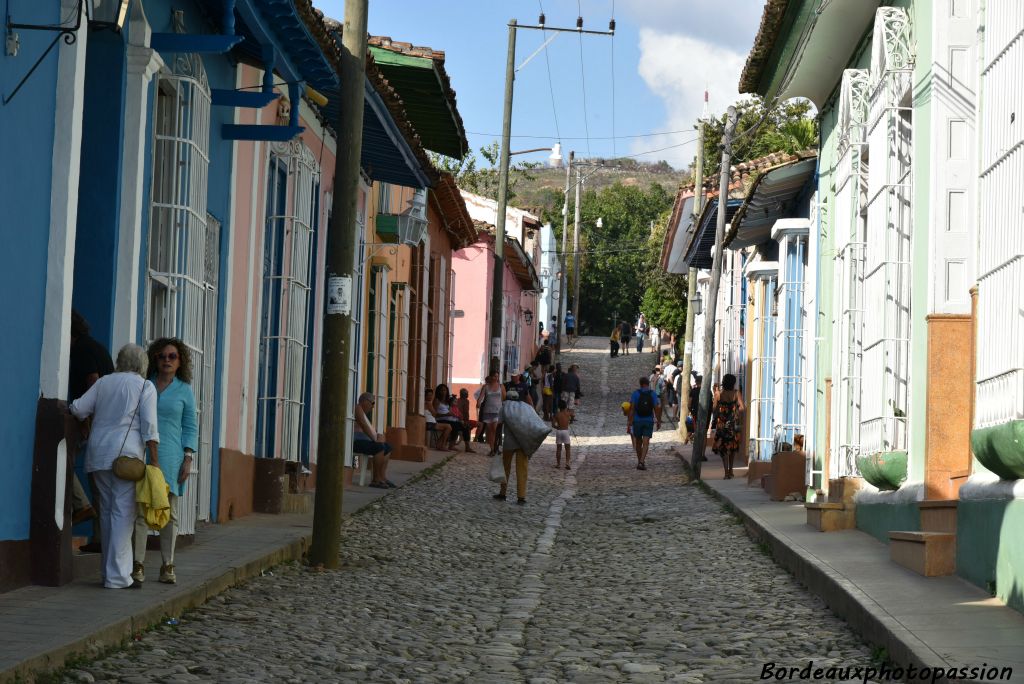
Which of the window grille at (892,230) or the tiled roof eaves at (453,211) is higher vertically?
the tiled roof eaves at (453,211)

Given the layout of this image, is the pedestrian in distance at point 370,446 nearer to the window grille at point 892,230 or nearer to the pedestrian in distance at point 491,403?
the window grille at point 892,230

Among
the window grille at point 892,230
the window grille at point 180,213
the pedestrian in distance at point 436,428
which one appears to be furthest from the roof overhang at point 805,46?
the pedestrian in distance at point 436,428

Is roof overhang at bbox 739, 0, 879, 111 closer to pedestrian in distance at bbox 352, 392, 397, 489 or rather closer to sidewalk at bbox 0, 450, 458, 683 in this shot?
pedestrian in distance at bbox 352, 392, 397, 489

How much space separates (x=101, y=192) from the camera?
931cm

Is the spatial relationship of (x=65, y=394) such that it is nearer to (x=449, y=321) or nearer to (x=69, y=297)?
(x=69, y=297)

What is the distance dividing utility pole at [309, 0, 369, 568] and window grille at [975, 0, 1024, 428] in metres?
4.24

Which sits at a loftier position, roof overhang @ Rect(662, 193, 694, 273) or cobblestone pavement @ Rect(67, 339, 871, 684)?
roof overhang @ Rect(662, 193, 694, 273)

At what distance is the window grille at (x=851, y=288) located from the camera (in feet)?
42.5

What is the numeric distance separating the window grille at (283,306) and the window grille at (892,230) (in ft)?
17.6

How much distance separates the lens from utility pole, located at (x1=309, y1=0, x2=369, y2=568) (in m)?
10.6

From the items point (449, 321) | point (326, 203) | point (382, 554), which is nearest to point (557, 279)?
point (449, 321)

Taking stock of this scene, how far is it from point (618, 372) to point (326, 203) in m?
36.4

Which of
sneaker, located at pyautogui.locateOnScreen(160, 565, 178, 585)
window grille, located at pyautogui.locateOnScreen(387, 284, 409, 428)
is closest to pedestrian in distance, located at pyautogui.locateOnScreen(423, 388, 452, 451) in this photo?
window grille, located at pyautogui.locateOnScreen(387, 284, 409, 428)

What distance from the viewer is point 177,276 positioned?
10305 millimetres
